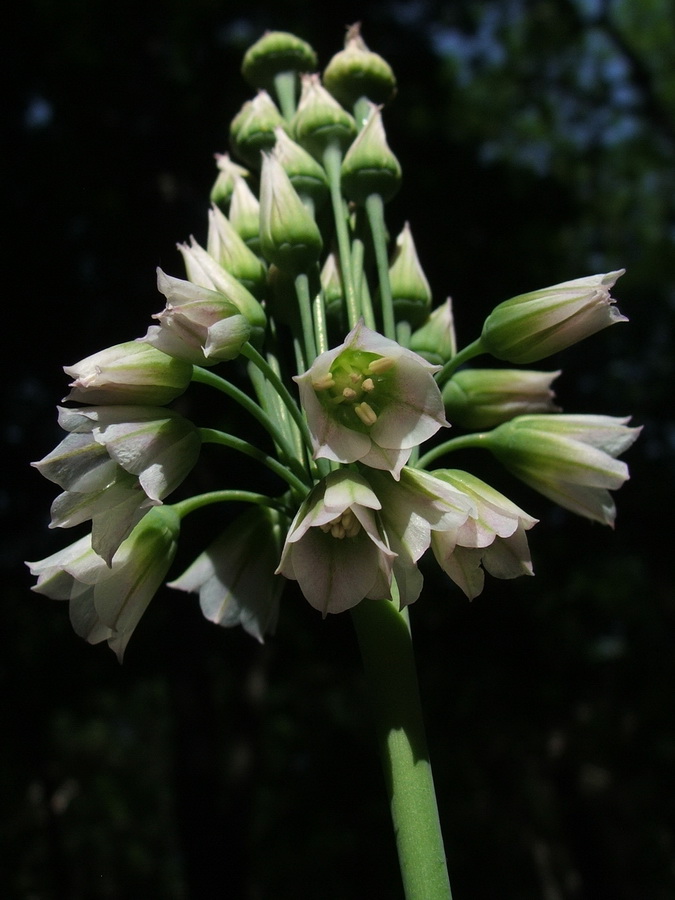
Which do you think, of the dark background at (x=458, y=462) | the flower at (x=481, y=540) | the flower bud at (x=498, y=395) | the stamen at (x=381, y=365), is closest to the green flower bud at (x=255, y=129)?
the flower bud at (x=498, y=395)

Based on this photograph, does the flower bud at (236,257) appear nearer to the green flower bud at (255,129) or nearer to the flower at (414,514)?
the green flower bud at (255,129)

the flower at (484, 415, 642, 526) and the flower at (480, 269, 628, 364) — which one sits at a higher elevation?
the flower at (480, 269, 628, 364)

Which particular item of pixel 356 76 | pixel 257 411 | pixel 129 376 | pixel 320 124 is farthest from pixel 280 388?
pixel 356 76

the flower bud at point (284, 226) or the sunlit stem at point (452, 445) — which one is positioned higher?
the flower bud at point (284, 226)

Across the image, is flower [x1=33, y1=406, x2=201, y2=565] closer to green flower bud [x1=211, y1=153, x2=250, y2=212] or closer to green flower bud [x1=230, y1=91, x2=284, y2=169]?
green flower bud [x1=211, y1=153, x2=250, y2=212]

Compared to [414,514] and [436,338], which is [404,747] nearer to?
[414,514]

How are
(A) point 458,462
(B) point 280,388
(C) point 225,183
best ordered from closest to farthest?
(B) point 280,388 → (C) point 225,183 → (A) point 458,462

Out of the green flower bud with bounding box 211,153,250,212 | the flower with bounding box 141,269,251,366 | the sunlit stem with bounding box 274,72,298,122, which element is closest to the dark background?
the sunlit stem with bounding box 274,72,298,122
